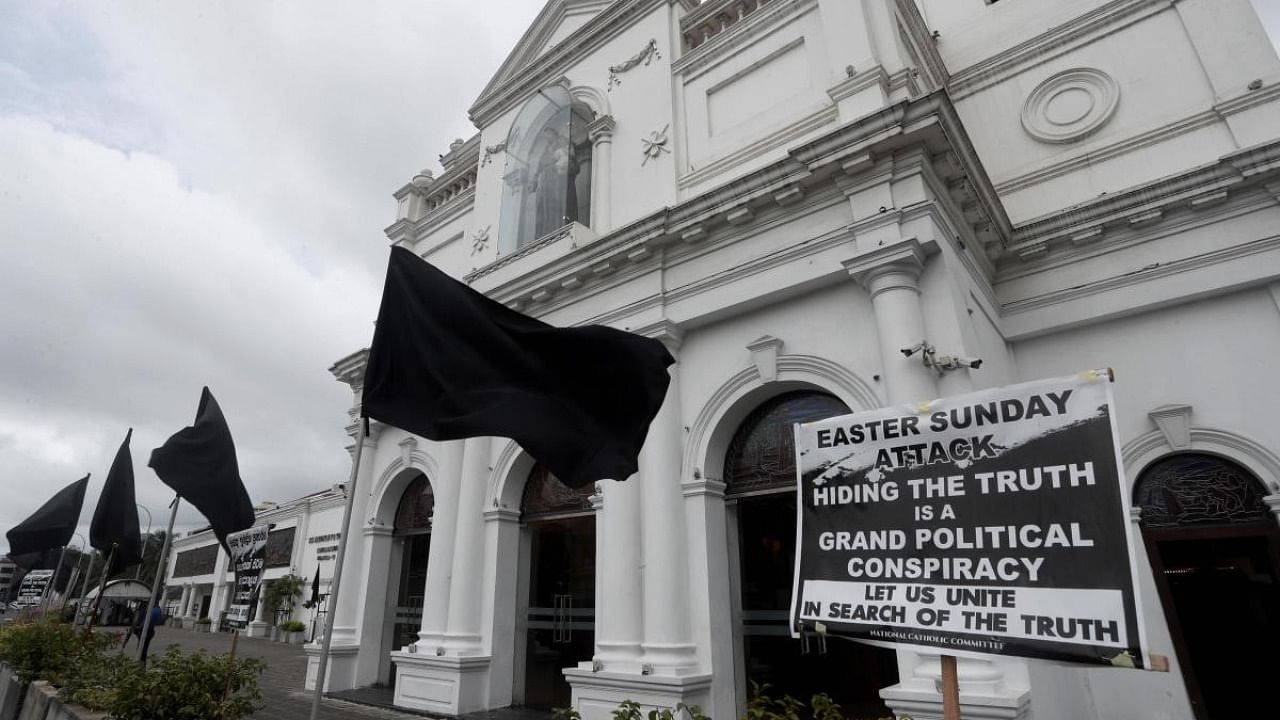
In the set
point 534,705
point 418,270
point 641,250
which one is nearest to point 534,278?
point 641,250

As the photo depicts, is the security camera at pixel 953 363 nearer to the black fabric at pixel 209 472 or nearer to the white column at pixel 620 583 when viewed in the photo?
the white column at pixel 620 583

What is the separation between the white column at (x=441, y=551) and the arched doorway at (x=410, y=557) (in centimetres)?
147

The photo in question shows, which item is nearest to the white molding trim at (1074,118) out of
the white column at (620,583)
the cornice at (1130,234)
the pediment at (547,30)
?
the cornice at (1130,234)

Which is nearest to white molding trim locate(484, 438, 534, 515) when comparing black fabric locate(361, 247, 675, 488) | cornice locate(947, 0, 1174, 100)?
black fabric locate(361, 247, 675, 488)

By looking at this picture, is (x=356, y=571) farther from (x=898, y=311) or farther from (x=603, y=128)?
(x=898, y=311)

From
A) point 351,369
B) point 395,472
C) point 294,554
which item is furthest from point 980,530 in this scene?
point 294,554

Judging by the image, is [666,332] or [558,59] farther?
[558,59]

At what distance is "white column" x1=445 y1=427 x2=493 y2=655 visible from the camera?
32.0 ft

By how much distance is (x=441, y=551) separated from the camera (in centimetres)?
1071

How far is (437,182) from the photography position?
15484 mm

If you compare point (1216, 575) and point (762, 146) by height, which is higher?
point (762, 146)

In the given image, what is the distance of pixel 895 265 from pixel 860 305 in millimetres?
725

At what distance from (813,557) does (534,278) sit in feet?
26.6

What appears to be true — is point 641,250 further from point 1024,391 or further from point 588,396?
point 1024,391
